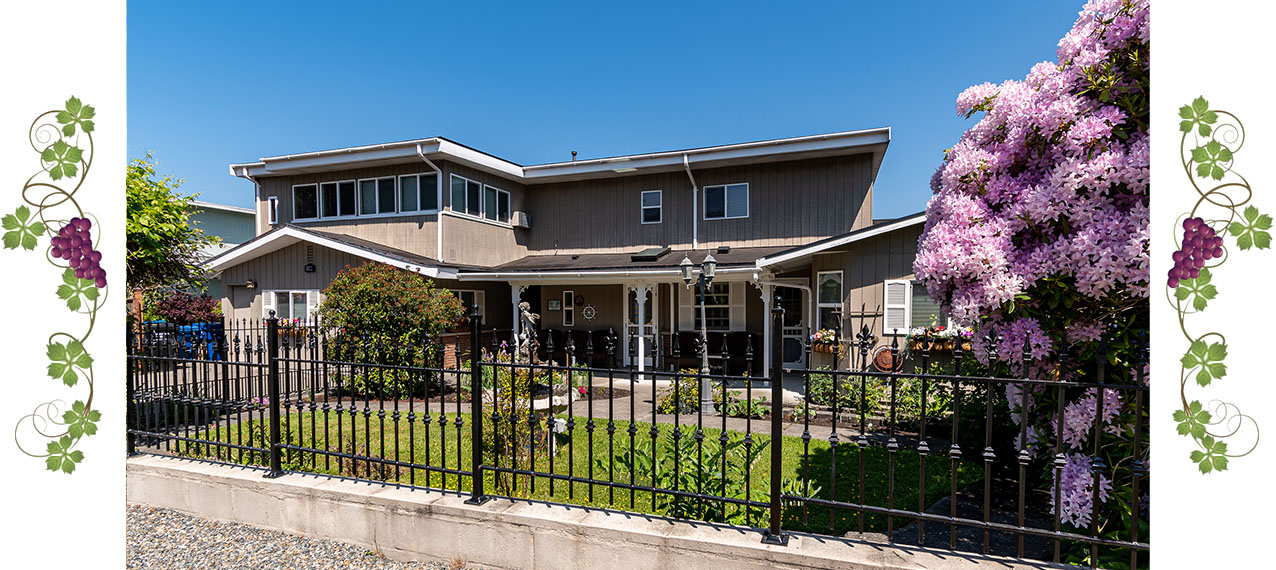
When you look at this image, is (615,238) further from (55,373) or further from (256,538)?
(55,373)

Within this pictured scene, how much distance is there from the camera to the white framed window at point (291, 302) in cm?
1276

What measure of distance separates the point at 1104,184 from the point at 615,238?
40.2 ft

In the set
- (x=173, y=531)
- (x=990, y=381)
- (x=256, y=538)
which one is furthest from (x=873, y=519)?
(x=173, y=531)

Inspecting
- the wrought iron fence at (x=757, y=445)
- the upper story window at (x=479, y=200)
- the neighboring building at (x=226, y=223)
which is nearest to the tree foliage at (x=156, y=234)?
the wrought iron fence at (x=757, y=445)

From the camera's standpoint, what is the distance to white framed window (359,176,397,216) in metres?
13.4

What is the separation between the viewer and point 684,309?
45.5 ft

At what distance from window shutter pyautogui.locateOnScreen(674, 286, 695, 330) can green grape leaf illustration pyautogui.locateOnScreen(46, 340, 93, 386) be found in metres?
12.3

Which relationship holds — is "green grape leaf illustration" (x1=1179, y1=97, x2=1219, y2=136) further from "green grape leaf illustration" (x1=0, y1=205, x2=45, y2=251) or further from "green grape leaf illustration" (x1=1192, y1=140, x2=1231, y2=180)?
"green grape leaf illustration" (x1=0, y1=205, x2=45, y2=251)

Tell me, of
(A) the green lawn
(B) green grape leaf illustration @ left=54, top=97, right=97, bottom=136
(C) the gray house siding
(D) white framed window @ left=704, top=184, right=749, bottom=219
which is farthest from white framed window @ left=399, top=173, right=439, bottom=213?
(B) green grape leaf illustration @ left=54, top=97, right=97, bottom=136

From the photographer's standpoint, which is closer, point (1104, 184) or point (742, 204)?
point (1104, 184)

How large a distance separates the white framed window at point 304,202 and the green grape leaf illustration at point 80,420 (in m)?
14.0

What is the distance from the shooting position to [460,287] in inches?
534

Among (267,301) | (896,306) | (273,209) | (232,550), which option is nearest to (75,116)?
(232,550)

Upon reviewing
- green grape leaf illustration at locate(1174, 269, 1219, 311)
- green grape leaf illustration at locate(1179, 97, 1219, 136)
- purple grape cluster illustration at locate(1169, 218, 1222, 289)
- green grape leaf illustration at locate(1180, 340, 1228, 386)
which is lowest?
green grape leaf illustration at locate(1180, 340, 1228, 386)
